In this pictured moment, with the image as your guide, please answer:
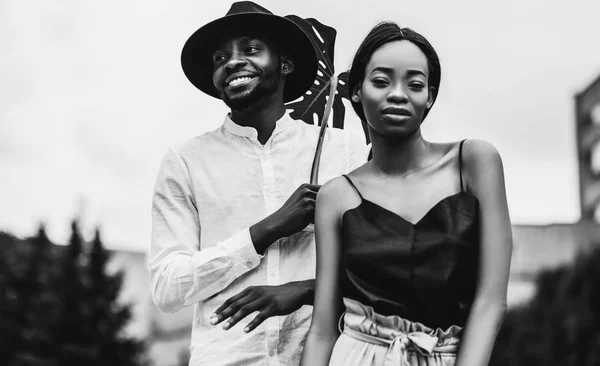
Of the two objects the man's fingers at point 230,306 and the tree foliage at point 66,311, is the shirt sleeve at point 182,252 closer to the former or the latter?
the man's fingers at point 230,306

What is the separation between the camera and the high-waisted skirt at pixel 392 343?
2.64 m

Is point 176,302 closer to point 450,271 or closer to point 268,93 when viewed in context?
point 268,93

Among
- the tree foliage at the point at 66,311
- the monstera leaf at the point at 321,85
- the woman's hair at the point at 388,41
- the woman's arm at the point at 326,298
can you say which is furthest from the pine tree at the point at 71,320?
the woman's hair at the point at 388,41

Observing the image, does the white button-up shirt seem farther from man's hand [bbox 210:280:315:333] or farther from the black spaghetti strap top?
the black spaghetti strap top

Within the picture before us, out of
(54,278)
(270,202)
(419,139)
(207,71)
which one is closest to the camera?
(419,139)

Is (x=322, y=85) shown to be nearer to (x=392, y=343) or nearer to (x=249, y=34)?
(x=249, y=34)

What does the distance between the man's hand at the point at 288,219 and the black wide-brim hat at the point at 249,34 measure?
697mm

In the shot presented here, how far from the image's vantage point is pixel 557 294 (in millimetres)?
24734

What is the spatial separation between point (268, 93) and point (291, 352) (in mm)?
1012

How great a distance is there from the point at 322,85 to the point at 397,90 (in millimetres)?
1233

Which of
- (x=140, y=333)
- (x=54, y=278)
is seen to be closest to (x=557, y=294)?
(x=54, y=278)

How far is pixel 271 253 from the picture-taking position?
11.4ft

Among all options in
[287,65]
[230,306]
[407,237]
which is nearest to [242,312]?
[230,306]

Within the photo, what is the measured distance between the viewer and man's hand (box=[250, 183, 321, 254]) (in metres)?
3.29
